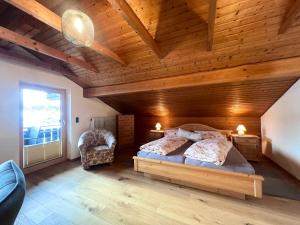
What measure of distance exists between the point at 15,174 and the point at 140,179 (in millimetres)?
2250

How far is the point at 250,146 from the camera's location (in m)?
3.72

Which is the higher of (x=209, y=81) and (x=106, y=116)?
(x=209, y=81)

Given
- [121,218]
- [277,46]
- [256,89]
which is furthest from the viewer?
[256,89]

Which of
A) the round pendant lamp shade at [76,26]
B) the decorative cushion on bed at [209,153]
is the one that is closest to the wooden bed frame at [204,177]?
the decorative cushion on bed at [209,153]

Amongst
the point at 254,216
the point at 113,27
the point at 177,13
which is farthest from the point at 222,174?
the point at 113,27

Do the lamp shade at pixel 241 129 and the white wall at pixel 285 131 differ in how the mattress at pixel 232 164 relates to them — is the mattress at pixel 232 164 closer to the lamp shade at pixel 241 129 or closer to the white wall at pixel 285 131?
the white wall at pixel 285 131

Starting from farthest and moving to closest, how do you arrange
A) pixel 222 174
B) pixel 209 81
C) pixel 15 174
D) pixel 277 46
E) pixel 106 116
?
pixel 106 116 → pixel 209 81 → pixel 222 174 → pixel 277 46 → pixel 15 174

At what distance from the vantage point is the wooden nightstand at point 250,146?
3670 mm

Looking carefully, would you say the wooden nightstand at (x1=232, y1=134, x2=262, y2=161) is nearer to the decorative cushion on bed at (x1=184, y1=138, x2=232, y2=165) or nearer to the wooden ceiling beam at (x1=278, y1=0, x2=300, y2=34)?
the decorative cushion on bed at (x1=184, y1=138, x2=232, y2=165)

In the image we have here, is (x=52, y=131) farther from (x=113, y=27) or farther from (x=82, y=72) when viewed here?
(x=113, y=27)

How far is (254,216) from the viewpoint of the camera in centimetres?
189

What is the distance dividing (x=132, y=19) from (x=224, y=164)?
2.46 meters

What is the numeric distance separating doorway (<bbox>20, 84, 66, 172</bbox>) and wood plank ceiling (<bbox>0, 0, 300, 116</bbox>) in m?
0.80

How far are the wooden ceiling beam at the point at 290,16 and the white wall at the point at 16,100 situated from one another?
4355mm
